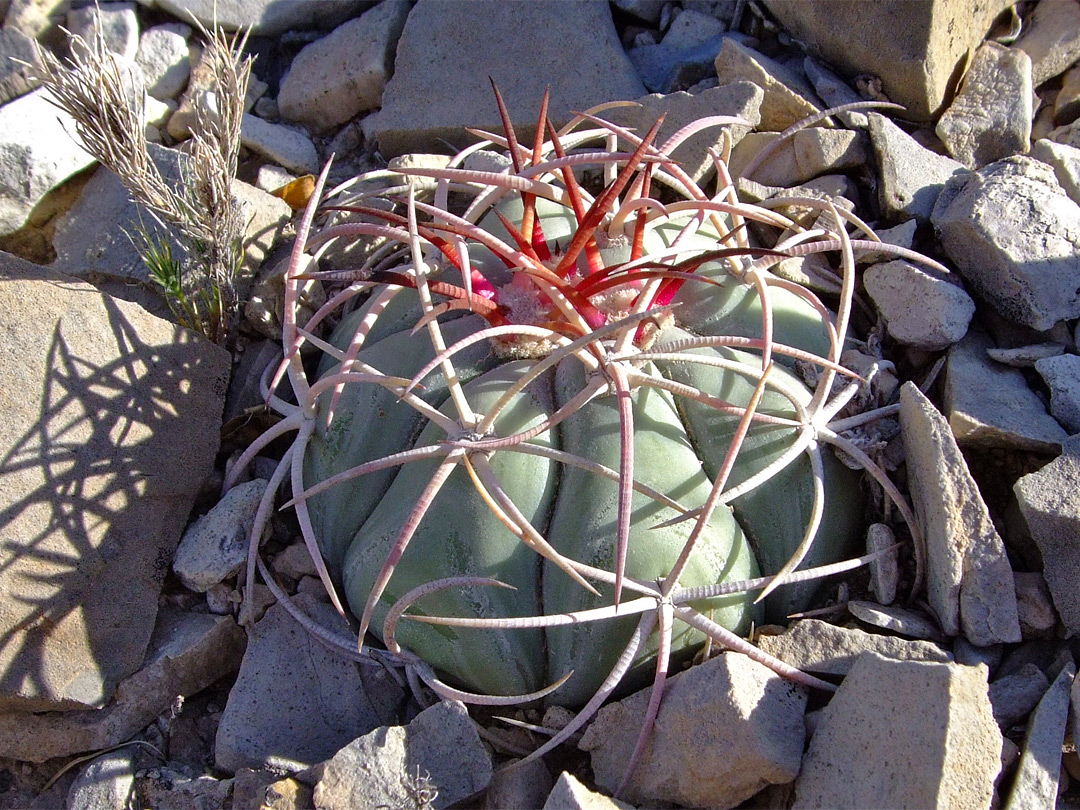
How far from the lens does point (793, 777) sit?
136cm

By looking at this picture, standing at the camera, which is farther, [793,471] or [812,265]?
[812,265]

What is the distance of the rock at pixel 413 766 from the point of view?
141cm

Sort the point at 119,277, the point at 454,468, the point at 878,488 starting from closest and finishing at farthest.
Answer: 1. the point at 454,468
2. the point at 878,488
3. the point at 119,277

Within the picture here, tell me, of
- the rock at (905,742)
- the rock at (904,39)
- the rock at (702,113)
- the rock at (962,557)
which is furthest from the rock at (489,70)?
the rock at (905,742)

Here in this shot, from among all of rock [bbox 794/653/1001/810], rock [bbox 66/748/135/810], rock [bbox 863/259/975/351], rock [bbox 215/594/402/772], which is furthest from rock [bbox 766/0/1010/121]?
rock [bbox 66/748/135/810]

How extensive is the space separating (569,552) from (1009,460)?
85 centimetres

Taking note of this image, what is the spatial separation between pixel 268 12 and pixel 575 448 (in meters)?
1.93

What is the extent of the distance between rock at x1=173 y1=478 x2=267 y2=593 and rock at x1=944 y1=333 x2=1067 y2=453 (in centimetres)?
130

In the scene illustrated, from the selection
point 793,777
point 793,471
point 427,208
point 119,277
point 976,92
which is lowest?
point 793,777

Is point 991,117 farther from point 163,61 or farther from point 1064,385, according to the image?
point 163,61

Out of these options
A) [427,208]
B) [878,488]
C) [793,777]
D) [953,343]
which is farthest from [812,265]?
[793,777]

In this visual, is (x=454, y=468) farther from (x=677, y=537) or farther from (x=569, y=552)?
(x=677, y=537)

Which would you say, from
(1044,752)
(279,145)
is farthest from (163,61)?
(1044,752)

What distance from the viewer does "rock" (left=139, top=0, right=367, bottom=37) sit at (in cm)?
269
